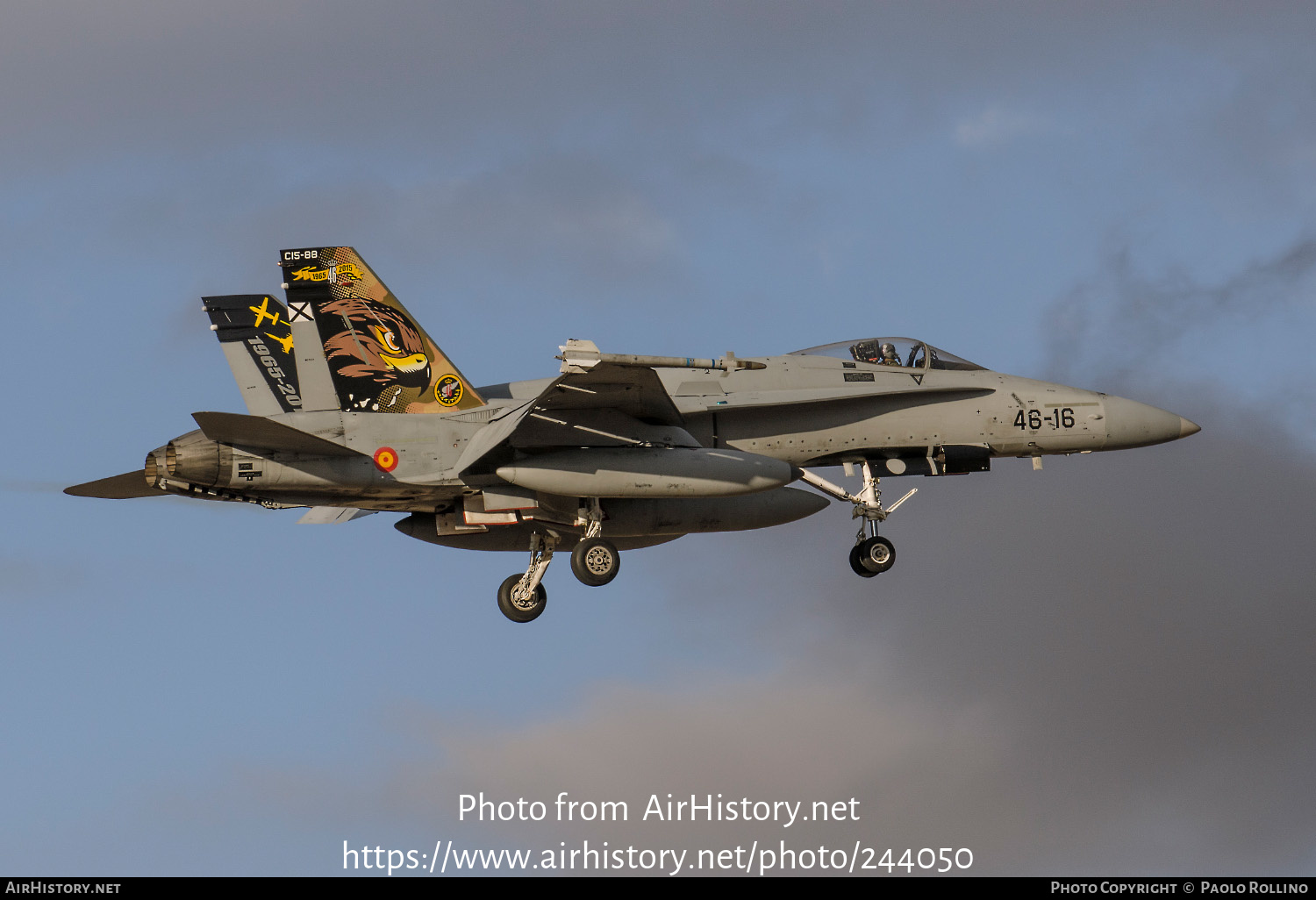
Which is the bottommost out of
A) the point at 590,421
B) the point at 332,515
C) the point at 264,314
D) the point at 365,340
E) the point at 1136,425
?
the point at 332,515

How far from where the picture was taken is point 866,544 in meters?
25.3

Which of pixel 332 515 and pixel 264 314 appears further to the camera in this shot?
pixel 332 515

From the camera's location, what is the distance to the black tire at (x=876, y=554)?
82.8 feet

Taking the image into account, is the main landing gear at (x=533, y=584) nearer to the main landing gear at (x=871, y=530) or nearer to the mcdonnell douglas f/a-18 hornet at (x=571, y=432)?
the mcdonnell douglas f/a-18 hornet at (x=571, y=432)

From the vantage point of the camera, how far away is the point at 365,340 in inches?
919

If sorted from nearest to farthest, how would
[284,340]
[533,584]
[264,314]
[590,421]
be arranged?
1. [590,421]
2. [284,340]
3. [264,314]
4. [533,584]

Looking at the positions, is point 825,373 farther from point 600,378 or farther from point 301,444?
point 301,444

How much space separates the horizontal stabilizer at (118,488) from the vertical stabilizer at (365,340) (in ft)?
9.34

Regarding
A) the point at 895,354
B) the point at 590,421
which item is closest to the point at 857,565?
the point at 895,354

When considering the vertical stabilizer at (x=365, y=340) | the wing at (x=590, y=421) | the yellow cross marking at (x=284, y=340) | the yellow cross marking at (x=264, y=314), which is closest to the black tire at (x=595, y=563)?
the wing at (x=590, y=421)

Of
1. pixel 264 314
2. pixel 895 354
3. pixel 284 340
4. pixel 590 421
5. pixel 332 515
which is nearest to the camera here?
pixel 590 421

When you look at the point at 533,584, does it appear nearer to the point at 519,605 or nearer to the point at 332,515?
the point at 519,605

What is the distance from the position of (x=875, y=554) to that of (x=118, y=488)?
11.0 meters
